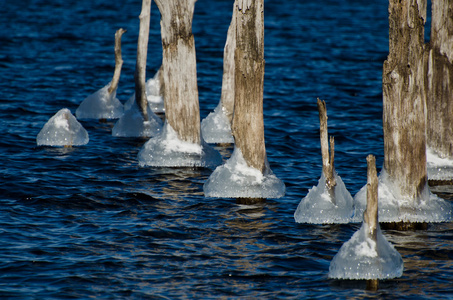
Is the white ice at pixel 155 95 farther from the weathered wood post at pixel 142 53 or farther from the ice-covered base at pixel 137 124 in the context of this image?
the weathered wood post at pixel 142 53

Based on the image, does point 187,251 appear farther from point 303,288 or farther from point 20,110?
point 20,110

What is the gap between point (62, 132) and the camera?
15227 mm

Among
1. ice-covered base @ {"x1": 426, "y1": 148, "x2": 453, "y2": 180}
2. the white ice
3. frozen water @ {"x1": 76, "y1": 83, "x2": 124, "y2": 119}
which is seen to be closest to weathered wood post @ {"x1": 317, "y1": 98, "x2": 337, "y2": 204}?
ice-covered base @ {"x1": 426, "y1": 148, "x2": 453, "y2": 180}

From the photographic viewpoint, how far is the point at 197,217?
11.2 m

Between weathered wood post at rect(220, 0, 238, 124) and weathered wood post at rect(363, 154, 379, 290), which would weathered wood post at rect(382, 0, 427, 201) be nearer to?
weathered wood post at rect(363, 154, 379, 290)

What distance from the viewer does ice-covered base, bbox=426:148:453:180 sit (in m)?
12.2

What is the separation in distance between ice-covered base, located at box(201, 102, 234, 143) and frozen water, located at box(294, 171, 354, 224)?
5088 mm

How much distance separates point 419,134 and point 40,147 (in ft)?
26.8

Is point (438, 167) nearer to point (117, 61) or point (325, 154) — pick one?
point (325, 154)

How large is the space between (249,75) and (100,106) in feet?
24.3

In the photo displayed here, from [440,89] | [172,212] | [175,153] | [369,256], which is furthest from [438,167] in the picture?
[175,153]

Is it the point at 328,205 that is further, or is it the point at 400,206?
the point at 328,205

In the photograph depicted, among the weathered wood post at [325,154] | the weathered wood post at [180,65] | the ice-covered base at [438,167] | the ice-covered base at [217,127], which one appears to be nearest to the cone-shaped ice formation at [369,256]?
the weathered wood post at [325,154]

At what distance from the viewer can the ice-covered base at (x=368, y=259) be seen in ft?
28.6
